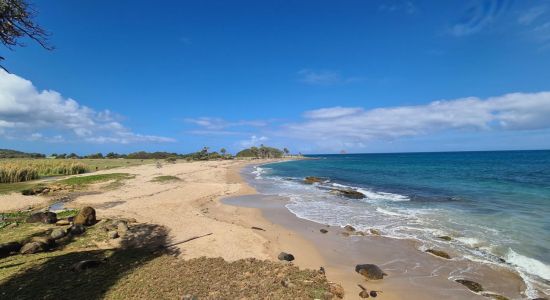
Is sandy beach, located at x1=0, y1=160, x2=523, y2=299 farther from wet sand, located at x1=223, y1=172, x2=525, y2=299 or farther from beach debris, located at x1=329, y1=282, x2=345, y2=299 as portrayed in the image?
beach debris, located at x1=329, y1=282, x2=345, y2=299

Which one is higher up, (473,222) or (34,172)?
(34,172)

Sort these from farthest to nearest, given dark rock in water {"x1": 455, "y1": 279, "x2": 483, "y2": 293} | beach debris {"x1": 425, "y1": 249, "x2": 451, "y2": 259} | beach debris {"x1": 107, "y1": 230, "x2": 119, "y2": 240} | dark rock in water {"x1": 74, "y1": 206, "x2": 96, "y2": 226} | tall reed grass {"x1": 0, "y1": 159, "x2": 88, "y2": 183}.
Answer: tall reed grass {"x1": 0, "y1": 159, "x2": 88, "y2": 183}, dark rock in water {"x1": 74, "y1": 206, "x2": 96, "y2": 226}, beach debris {"x1": 107, "y1": 230, "x2": 119, "y2": 240}, beach debris {"x1": 425, "y1": 249, "x2": 451, "y2": 259}, dark rock in water {"x1": 455, "y1": 279, "x2": 483, "y2": 293}

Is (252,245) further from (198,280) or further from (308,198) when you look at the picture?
(308,198)

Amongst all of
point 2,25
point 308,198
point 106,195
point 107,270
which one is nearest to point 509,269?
point 107,270

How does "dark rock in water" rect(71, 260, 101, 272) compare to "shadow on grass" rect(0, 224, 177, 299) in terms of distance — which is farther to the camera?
"dark rock in water" rect(71, 260, 101, 272)

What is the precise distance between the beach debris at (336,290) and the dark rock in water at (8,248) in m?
11.2

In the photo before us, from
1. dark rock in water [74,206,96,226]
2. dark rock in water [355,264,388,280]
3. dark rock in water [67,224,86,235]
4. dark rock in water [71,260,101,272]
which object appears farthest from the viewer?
dark rock in water [74,206,96,226]

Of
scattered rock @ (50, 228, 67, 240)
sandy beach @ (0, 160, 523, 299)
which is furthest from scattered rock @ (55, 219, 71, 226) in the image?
sandy beach @ (0, 160, 523, 299)

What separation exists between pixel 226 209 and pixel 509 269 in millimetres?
16279

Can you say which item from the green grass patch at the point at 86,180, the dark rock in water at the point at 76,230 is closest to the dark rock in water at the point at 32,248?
the dark rock in water at the point at 76,230

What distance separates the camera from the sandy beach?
9148 millimetres

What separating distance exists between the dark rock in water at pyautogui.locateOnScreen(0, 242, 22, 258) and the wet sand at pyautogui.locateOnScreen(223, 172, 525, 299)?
991 centimetres

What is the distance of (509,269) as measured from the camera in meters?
10.3

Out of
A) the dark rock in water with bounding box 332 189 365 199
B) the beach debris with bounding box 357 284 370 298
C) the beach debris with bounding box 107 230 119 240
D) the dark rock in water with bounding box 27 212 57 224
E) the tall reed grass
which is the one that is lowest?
the beach debris with bounding box 357 284 370 298
